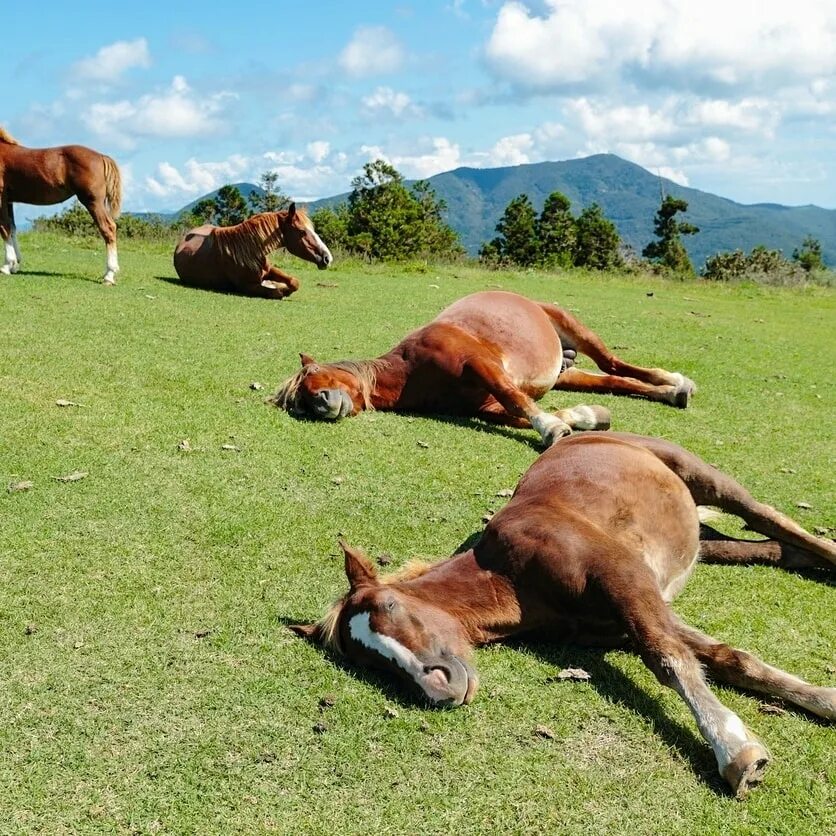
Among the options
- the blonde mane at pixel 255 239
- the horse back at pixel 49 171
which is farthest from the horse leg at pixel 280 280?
the horse back at pixel 49 171

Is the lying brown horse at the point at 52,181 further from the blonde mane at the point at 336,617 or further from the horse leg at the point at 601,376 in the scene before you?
the blonde mane at the point at 336,617

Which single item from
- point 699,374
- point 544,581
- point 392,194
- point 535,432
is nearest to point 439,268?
point 699,374

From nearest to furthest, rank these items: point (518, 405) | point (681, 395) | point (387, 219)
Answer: point (518, 405) → point (681, 395) → point (387, 219)

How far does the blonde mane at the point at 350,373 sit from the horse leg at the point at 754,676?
14.7 ft

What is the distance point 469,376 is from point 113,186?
334 inches

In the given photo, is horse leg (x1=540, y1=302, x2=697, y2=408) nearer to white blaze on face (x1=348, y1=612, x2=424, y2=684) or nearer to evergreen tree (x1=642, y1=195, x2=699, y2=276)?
white blaze on face (x1=348, y1=612, x2=424, y2=684)

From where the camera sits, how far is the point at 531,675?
3828 millimetres

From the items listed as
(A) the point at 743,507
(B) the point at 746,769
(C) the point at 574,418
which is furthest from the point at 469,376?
(B) the point at 746,769

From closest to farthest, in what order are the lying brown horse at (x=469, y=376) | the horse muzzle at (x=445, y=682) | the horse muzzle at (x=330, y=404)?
the horse muzzle at (x=445, y=682) → the horse muzzle at (x=330, y=404) → the lying brown horse at (x=469, y=376)

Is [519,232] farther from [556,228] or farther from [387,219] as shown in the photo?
[387,219]

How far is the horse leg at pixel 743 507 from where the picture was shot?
502 cm

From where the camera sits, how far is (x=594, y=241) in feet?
224

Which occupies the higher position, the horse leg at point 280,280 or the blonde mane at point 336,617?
the horse leg at point 280,280

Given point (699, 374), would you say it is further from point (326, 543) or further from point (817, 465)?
point (326, 543)
